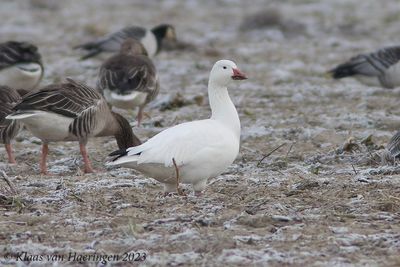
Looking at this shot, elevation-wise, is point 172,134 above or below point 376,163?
above

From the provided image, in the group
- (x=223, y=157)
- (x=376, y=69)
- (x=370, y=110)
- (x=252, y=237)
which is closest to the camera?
(x=252, y=237)

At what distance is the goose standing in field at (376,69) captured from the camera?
13.9 m

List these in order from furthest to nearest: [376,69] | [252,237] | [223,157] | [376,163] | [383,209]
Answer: [376,69] → [376,163] → [223,157] → [383,209] → [252,237]

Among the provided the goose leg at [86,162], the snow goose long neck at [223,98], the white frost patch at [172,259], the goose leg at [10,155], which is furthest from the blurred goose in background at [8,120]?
the white frost patch at [172,259]

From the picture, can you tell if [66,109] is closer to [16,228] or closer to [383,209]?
[16,228]

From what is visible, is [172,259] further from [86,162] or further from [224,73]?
[86,162]

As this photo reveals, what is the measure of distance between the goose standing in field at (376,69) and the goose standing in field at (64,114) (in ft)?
18.1

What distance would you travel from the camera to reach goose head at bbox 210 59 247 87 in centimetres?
780

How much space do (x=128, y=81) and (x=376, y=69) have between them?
4414 millimetres

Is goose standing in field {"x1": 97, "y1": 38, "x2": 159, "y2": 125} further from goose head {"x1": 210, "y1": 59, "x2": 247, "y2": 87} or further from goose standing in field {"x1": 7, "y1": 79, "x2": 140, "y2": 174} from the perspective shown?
goose head {"x1": 210, "y1": 59, "x2": 247, "y2": 87}

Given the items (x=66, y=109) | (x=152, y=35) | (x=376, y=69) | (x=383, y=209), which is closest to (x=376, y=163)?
(x=383, y=209)

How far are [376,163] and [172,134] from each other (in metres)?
2.50

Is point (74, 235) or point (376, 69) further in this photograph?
point (376, 69)

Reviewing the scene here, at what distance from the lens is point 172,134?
7234 mm
